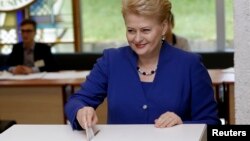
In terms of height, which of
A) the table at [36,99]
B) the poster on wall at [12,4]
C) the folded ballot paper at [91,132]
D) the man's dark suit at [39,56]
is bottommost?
the table at [36,99]

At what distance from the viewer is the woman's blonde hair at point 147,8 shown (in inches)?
67.9

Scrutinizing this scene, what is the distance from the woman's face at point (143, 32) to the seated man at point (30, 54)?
3.80 m

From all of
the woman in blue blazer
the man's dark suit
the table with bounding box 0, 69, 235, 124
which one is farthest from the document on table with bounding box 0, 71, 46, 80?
the woman in blue blazer

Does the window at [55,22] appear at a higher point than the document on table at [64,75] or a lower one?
higher

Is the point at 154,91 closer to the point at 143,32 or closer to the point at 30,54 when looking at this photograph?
the point at 143,32

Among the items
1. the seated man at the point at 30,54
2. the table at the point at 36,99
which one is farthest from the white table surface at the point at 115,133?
the seated man at the point at 30,54

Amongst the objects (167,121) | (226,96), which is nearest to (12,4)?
(226,96)

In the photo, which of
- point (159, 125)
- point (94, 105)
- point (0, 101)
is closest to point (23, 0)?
point (0, 101)

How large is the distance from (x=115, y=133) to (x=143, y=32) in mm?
495

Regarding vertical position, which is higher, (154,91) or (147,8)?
(147,8)

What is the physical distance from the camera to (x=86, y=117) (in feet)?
5.16

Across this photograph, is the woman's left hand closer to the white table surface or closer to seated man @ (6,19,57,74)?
the white table surface

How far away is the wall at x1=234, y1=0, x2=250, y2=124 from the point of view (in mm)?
1735

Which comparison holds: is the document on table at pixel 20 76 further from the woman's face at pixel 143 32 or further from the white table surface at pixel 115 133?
the white table surface at pixel 115 133
